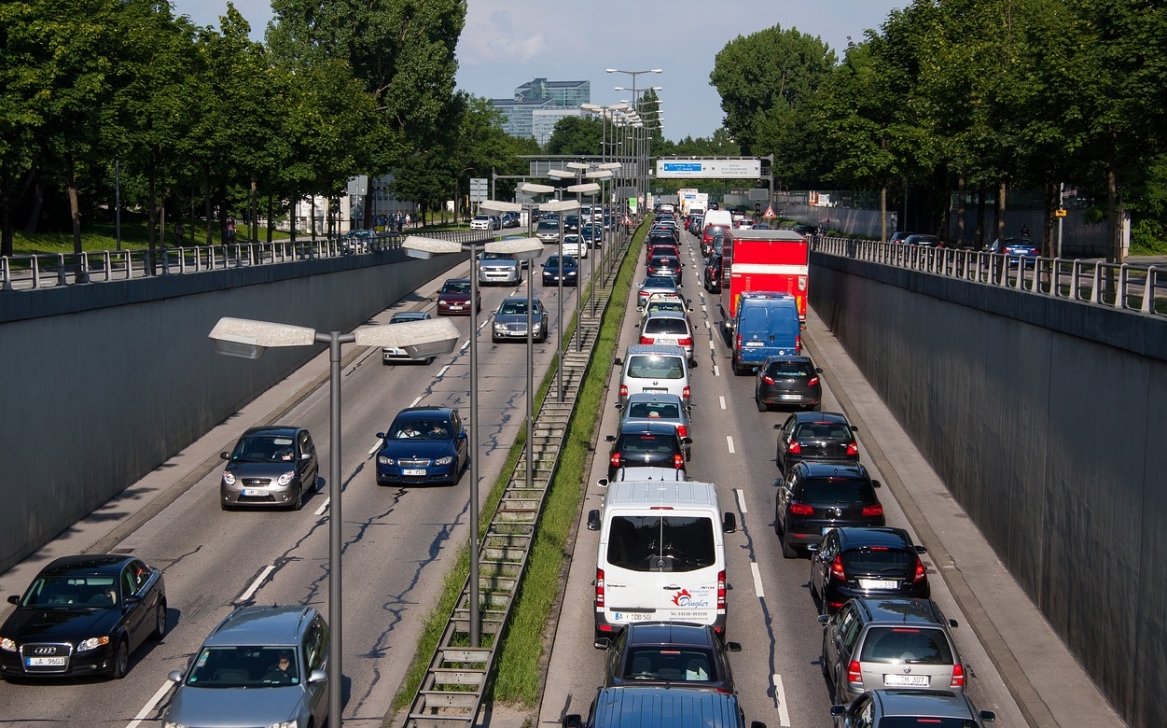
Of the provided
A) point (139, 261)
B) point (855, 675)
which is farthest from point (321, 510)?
point (855, 675)

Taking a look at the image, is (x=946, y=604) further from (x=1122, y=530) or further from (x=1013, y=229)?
(x=1013, y=229)

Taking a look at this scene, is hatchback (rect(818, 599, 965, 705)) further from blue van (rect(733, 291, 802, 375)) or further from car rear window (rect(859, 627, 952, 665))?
blue van (rect(733, 291, 802, 375))

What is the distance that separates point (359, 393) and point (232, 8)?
20.9 m

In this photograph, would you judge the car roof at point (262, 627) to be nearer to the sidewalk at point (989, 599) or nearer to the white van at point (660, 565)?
the white van at point (660, 565)

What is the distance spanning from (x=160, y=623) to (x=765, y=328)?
2509 cm

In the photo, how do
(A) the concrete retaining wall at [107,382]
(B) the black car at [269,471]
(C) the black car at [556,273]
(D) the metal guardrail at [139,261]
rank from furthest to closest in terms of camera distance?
(C) the black car at [556,273] → (B) the black car at [269,471] → (D) the metal guardrail at [139,261] → (A) the concrete retaining wall at [107,382]

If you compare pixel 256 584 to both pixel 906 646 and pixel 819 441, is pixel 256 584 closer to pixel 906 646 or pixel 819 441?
pixel 906 646

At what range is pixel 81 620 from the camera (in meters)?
A: 18.0

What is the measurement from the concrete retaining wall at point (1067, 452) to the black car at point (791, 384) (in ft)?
11.4

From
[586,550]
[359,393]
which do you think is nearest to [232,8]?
[359,393]

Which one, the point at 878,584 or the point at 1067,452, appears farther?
the point at 1067,452

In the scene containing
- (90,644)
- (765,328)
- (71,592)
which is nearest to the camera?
(90,644)

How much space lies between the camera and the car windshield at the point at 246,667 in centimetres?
1523

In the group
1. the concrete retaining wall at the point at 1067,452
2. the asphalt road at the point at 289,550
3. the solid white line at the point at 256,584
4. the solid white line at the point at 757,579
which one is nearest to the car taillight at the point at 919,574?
the concrete retaining wall at the point at 1067,452
